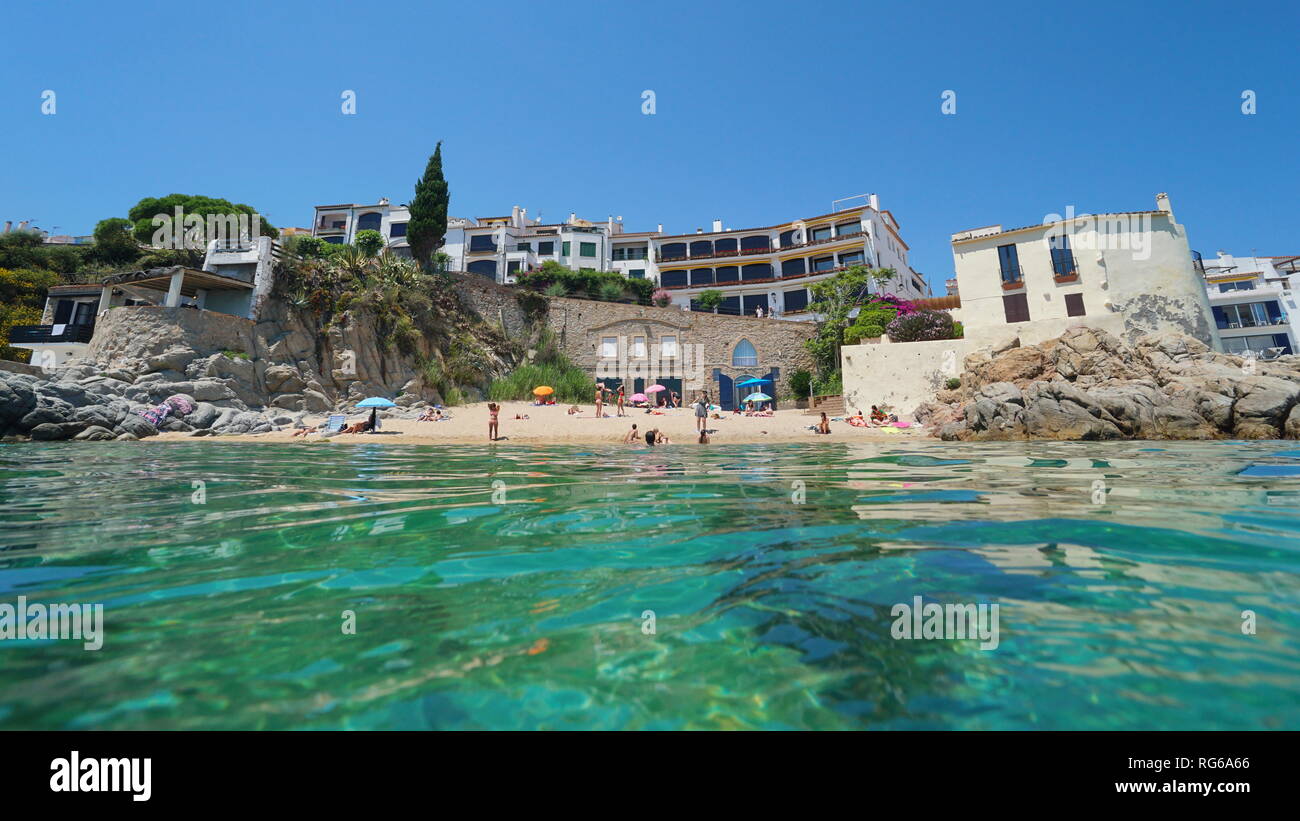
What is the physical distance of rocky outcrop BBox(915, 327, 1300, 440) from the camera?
13.9 metres

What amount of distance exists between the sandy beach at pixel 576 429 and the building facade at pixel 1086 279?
916cm

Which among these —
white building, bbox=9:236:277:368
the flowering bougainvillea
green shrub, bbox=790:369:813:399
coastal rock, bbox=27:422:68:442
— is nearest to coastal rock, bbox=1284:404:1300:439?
the flowering bougainvillea

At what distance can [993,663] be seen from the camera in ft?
5.88

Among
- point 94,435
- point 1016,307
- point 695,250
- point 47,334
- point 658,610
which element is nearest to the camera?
point 658,610

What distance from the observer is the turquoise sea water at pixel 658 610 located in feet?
5.08

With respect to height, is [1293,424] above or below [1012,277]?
below

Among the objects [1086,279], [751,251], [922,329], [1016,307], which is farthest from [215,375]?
[751,251]

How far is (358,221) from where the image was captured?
50312mm

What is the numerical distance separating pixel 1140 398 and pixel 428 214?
1310 inches

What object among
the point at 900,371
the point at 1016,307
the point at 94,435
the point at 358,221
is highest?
the point at 358,221

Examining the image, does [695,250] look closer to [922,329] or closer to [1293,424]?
[922,329]

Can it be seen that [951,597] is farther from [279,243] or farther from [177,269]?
[279,243]
